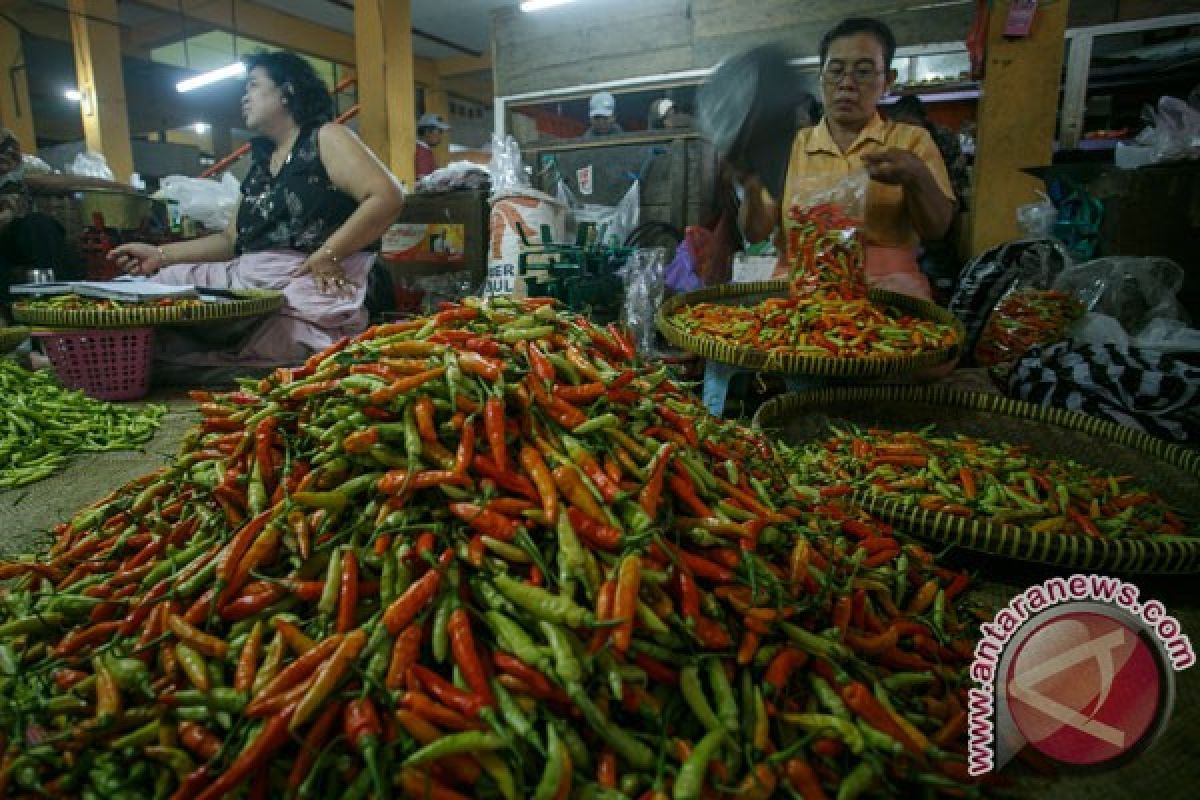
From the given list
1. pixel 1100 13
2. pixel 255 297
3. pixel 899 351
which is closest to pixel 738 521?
pixel 899 351

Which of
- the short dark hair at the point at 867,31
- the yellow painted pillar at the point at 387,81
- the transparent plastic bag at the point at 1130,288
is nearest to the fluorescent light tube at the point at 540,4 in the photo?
the yellow painted pillar at the point at 387,81

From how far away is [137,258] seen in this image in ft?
15.8

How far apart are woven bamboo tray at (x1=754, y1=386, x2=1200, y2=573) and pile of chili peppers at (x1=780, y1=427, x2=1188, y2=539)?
3.4 inches

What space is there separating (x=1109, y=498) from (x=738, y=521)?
1547 mm

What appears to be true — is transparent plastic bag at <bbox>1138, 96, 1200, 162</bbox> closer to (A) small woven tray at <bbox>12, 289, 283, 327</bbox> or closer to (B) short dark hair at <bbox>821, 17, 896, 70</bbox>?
(B) short dark hair at <bbox>821, 17, 896, 70</bbox>

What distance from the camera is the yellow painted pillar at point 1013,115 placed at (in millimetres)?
4410

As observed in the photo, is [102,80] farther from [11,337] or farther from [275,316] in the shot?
[275,316]

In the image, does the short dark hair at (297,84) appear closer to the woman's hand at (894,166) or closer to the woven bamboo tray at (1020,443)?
the woman's hand at (894,166)

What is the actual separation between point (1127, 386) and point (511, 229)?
13.6 feet

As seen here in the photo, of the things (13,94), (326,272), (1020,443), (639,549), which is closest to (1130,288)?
(1020,443)

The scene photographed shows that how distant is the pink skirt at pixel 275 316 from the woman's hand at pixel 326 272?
0.12 ft

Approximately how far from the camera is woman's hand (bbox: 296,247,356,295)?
14.9 feet

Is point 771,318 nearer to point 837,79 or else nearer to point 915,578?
→ point 837,79

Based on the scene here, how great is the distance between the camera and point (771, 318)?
3.34m
